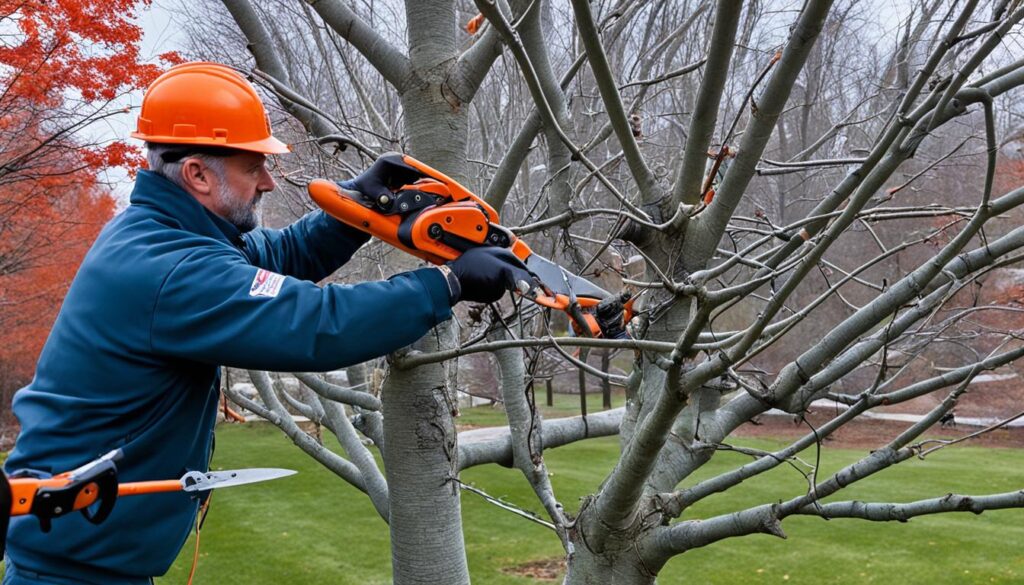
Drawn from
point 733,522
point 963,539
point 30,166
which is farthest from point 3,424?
point 733,522

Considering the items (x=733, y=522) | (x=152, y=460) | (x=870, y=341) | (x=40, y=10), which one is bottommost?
(x=733, y=522)

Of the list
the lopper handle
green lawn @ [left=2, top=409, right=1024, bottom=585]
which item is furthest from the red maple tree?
the lopper handle

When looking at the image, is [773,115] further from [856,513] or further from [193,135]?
[193,135]

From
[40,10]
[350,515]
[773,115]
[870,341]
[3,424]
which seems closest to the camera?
[773,115]

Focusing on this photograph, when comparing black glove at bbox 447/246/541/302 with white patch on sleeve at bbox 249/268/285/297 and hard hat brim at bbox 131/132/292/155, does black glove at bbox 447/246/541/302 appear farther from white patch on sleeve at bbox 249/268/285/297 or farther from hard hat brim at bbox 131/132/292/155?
hard hat brim at bbox 131/132/292/155

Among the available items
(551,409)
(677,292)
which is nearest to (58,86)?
(677,292)

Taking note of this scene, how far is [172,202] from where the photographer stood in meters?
2.35

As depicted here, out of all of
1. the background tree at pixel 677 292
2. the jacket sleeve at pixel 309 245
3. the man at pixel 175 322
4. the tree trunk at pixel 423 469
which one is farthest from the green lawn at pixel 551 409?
the man at pixel 175 322

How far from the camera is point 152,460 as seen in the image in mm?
2312

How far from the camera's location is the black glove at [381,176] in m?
2.59

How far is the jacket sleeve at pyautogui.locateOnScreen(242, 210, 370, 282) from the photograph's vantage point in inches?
114

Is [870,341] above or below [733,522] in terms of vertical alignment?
above

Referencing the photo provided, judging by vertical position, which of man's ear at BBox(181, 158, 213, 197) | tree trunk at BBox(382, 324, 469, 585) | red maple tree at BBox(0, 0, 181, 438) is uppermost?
red maple tree at BBox(0, 0, 181, 438)

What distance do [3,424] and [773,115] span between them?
2499 centimetres
